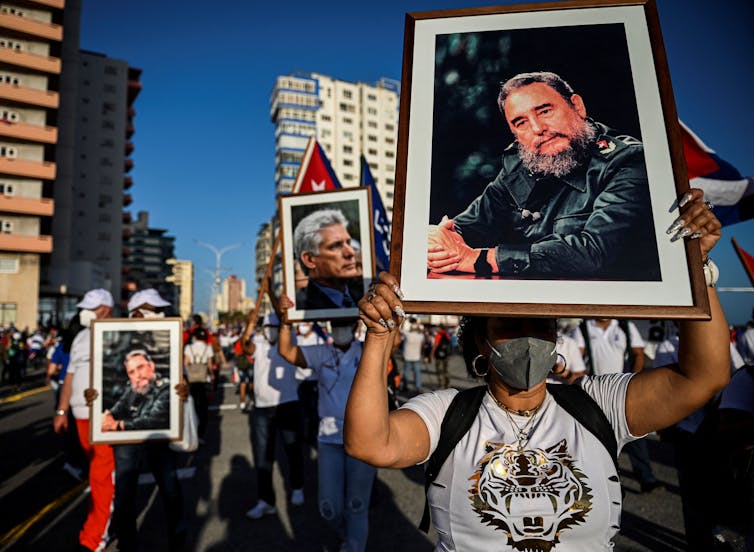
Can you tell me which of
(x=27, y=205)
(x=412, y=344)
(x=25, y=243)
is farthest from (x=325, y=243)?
(x=27, y=205)

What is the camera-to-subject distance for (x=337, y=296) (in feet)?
13.5

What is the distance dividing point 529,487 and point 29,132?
180 ft

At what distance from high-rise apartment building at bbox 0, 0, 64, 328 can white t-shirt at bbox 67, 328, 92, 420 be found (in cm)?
4520

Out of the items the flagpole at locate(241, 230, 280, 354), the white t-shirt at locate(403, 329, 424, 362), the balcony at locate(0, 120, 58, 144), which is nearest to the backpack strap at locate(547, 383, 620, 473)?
the flagpole at locate(241, 230, 280, 354)

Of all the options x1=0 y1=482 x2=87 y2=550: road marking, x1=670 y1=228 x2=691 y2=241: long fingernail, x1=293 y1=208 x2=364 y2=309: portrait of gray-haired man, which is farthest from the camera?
x1=0 y1=482 x2=87 y2=550: road marking

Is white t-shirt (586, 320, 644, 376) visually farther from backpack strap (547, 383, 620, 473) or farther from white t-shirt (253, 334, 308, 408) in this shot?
backpack strap (547, 383, 620, 473)

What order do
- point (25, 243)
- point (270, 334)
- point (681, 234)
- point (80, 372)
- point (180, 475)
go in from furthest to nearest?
point (25, 243), point (180, 475), point (270, 334), point (80, 372), point (681, 234)

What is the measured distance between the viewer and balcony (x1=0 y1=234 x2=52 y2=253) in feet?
140

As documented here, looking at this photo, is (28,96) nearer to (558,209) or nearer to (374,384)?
(374,384)

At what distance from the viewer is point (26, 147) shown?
1800 inches

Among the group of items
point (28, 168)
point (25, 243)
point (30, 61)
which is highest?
point (30, 61)

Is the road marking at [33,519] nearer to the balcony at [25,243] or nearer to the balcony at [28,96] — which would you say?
the balcony at [25,243]

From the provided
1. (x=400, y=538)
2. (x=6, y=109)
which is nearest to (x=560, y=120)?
(x=400, y=538)

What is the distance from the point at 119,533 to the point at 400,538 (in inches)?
100
